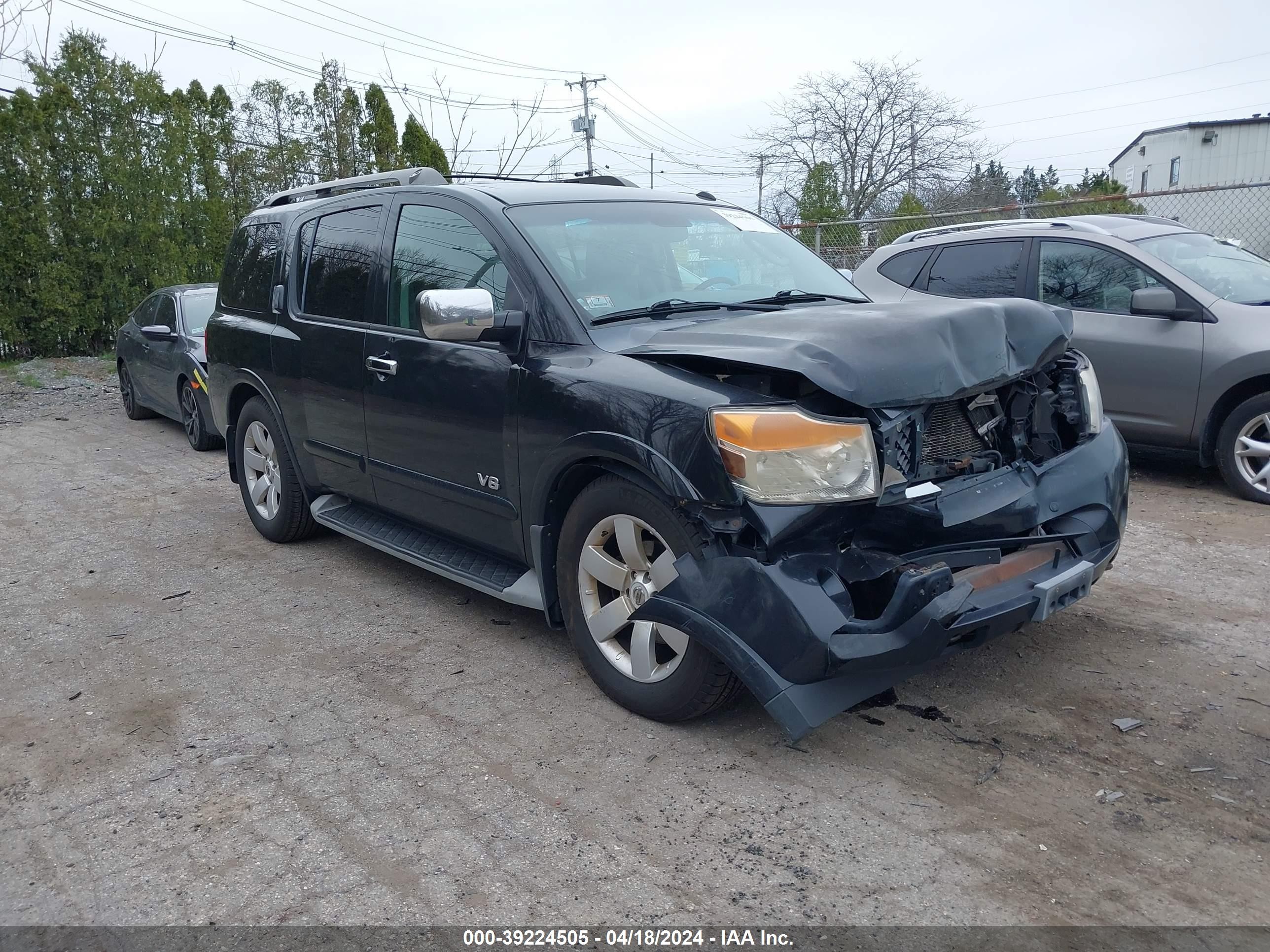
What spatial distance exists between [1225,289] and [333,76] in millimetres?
19101

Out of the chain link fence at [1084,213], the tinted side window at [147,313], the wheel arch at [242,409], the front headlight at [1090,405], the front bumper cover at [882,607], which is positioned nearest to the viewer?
the front bumper cover at [882,607]

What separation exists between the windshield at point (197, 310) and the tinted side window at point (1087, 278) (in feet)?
24.1

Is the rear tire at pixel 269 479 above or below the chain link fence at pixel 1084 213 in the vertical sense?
below

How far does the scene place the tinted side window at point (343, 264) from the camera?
193 inches

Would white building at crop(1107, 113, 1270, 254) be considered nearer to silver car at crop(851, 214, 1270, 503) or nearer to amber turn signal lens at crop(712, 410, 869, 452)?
silver car at crop(851, 214, 1270, 503)

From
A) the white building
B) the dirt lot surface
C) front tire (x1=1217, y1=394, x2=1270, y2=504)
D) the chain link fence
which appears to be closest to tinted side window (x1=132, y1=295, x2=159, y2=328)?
A: the dirt lot surface

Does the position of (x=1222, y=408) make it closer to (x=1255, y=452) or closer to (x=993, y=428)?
(x=1255, y=452)

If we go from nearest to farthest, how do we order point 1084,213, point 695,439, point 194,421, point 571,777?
1. point 695,439
2. point 571,777
3. point 194,421
4. point 1084,213

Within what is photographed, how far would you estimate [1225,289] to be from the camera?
6570 millimetres

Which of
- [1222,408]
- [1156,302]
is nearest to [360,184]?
[1156,302]

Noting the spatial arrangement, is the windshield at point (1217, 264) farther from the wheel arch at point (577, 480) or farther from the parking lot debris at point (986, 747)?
the wheel arch at point (577, 480)

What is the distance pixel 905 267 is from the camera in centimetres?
791

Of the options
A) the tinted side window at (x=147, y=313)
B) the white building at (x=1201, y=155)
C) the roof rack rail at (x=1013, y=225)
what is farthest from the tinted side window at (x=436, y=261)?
the white building at (x=1201, y=155)

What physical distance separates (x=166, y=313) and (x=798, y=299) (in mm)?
7938
